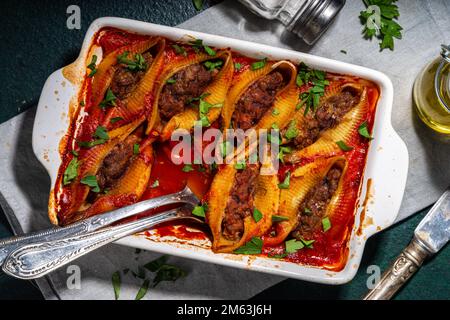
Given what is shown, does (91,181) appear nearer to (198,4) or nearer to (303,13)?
(198,4)

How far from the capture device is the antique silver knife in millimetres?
3301

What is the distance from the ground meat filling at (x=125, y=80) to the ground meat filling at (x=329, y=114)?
0.99 metres

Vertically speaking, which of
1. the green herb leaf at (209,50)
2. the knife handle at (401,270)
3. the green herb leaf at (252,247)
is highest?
the green herb leaf at (209,50)

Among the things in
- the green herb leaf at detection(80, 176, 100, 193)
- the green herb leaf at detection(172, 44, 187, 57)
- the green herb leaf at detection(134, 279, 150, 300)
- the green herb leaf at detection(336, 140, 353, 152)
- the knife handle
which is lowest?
the green herb leaf at detection(134, 279, 150, 300)

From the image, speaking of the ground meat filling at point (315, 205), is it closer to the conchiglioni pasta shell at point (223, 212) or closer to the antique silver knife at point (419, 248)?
the conchiglioni pasta shell at point (223, 212)

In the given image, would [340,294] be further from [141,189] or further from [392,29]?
[392,29]

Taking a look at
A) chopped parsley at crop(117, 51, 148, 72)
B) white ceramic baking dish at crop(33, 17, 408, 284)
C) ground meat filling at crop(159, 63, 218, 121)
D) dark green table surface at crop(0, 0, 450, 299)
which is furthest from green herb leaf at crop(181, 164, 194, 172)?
dark green table surface at crop(0, 0, 450, 299)

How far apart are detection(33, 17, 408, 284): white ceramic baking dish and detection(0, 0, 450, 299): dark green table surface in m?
0.54

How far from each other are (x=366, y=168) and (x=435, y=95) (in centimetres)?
66

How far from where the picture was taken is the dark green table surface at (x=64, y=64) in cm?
346

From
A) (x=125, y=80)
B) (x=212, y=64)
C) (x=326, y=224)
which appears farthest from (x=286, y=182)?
(x=125, y=80)

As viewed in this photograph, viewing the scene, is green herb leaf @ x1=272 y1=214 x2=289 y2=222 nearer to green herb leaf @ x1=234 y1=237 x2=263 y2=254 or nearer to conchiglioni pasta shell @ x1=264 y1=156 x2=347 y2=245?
conchiglioni pasta shell @ x1=264 y1=156 x2=347 y2=245

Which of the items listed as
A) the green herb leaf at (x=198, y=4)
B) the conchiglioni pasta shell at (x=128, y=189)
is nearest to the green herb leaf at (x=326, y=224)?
the conchiglioni pasta shell at (x=128, y=189)

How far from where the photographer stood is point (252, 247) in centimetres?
298
